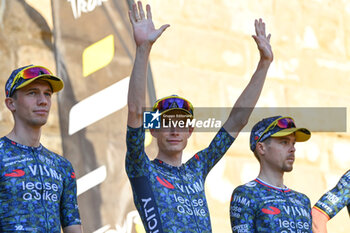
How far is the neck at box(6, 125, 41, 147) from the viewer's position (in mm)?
3604

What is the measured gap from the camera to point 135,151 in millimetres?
3609

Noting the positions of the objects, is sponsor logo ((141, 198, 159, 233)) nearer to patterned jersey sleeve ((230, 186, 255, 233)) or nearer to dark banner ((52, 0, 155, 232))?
patterned jersey sleeve ((230, 186, 255, 233))

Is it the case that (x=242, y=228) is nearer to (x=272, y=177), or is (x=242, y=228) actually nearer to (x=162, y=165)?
(x=272, y=177)

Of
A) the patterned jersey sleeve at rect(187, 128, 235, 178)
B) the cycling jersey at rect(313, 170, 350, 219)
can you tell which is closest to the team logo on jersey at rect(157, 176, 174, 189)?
the patterned jersey sleeve at rect(187, 128, 235, 178)

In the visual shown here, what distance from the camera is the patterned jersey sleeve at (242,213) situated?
166 inches

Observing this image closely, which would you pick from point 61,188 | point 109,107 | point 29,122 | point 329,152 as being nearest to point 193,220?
point 61,188

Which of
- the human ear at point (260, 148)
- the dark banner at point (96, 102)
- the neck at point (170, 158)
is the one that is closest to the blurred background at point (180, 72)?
the dark banner at point (96, 102)

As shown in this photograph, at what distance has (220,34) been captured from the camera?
19.5 ft

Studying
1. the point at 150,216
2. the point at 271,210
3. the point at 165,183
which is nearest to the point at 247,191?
the point at 271,210

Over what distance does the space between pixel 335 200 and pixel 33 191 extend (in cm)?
219

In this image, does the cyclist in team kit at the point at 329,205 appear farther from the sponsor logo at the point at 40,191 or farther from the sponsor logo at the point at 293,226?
the sponsor logo at the point at 40,191

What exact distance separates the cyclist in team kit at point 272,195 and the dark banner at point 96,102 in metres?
0.79

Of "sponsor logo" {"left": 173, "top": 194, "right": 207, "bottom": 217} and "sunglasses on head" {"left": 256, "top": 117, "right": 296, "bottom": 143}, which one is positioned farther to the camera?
"sunglasses on head" {"left": 256, "top": 117, "right": 296, "bottom": 143}

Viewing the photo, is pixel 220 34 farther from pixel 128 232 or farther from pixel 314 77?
pixel 128 232
